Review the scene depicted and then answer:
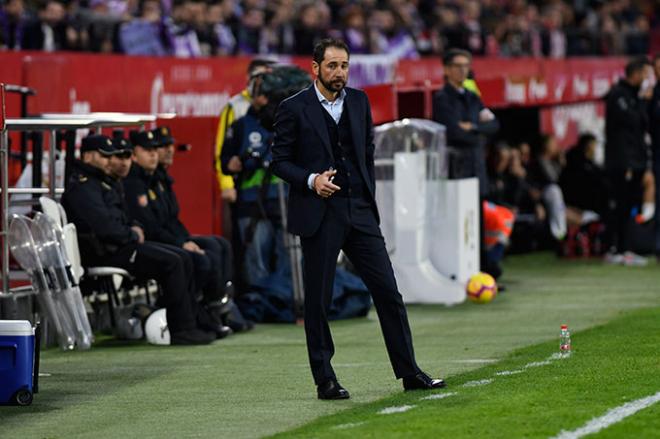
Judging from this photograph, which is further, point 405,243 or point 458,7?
point 458,7

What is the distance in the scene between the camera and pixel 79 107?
17734 millimetres

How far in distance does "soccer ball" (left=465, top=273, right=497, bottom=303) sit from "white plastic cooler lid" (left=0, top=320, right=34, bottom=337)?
22.5 feet

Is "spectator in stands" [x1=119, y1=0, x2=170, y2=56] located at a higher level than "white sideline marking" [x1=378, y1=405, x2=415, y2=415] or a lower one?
higher

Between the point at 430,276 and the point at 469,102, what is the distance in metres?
1.94

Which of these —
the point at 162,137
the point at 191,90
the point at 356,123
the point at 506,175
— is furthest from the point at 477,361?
the point at 506,175

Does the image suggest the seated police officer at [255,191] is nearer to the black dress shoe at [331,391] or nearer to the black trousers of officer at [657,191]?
the black dress shoe at [331,391]

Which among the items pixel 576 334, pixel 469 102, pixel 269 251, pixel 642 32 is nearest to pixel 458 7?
pixel 642 32

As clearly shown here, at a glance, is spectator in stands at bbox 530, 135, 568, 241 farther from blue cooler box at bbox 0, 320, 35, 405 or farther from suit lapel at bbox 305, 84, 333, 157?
blue cooler box at bbox 0, 320, 35, 405

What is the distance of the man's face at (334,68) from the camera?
988 cm

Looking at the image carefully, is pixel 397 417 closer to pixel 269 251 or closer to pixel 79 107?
pixel 269 251

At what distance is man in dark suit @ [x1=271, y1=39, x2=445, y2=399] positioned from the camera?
1002cm

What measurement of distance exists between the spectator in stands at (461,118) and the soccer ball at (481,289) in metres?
1.36

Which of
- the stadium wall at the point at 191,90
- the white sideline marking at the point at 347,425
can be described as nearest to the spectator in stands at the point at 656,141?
the stadium wall at the point at 191,90

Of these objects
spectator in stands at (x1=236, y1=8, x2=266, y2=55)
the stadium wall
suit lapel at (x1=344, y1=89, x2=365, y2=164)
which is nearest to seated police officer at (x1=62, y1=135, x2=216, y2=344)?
the stadium wall
